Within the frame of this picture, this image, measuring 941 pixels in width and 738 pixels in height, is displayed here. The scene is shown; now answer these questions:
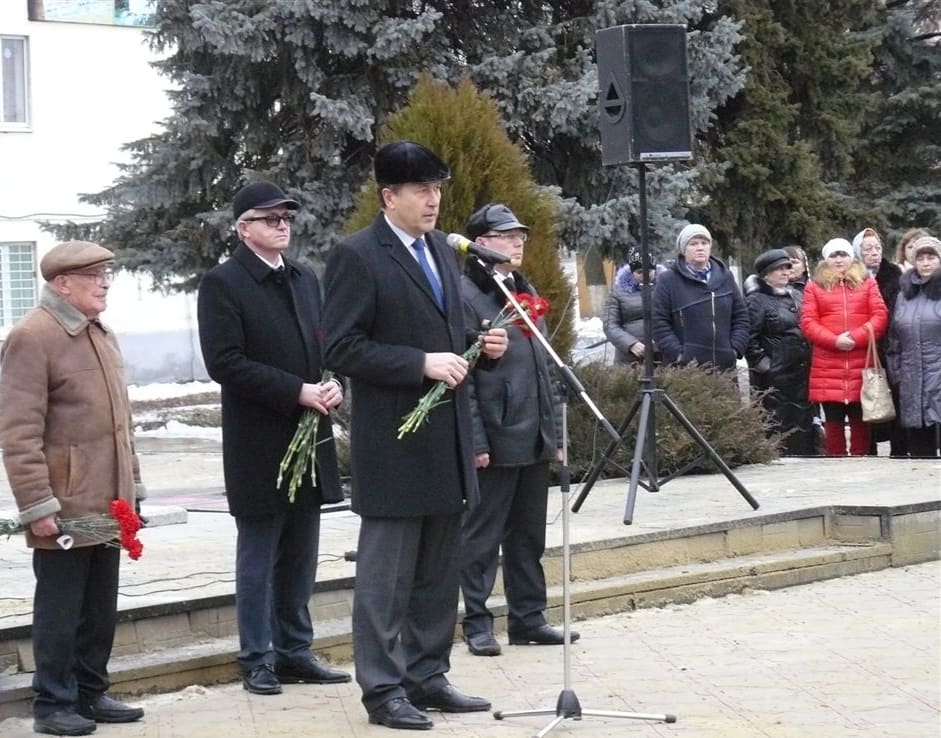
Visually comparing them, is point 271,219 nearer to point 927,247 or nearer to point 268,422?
point 268,422

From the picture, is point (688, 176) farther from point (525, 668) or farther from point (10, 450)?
point (10, 450)

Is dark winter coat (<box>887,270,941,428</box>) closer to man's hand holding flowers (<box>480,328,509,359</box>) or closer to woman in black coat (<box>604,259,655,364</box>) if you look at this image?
woman in black coat (<box>604,259,655,364</box>)

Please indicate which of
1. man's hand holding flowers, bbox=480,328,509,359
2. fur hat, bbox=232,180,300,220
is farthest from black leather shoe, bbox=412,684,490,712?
fur hat, bbox=232,180,300,220

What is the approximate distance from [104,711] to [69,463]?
3.18ft

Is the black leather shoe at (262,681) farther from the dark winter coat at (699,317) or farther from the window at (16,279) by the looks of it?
the window at (16,279)

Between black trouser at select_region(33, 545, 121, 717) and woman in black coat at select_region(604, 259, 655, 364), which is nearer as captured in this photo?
black trouser at select_region(33, 545, 121, 717)

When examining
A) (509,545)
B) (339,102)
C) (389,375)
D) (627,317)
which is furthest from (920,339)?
(389,375)

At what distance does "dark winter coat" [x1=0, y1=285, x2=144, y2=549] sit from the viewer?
6.17 m

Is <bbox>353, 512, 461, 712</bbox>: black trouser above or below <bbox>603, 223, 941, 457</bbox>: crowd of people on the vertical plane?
below

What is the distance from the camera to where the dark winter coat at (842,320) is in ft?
41.6

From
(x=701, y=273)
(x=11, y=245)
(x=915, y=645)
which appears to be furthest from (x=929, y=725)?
(x=11, y=245)

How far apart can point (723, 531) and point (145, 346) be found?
20.5m

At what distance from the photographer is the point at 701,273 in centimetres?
1238

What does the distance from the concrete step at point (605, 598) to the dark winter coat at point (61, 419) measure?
0.84 meters
